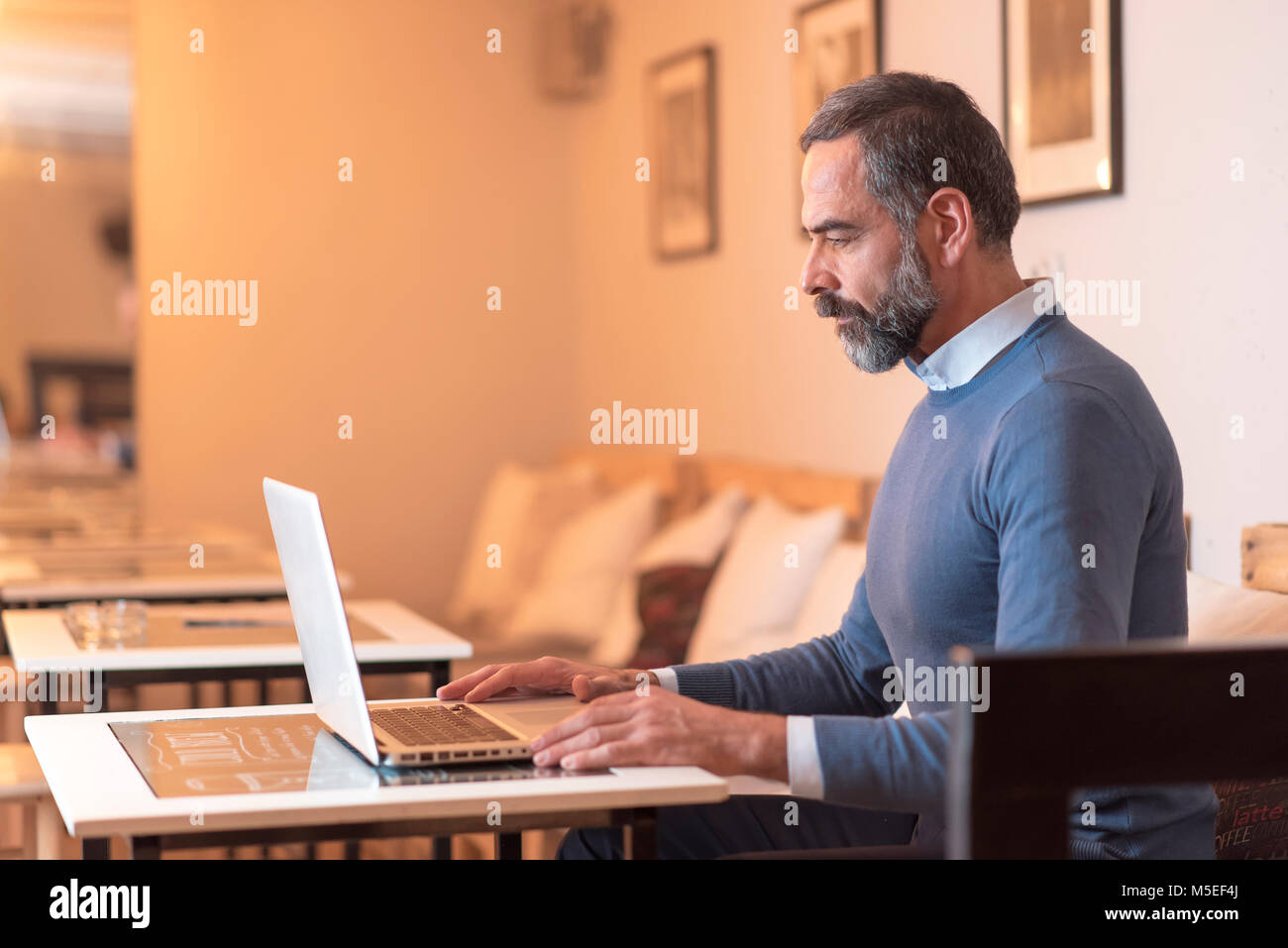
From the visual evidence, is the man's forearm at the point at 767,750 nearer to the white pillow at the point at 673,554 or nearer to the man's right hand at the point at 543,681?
the man's right hand at the point at 543,681

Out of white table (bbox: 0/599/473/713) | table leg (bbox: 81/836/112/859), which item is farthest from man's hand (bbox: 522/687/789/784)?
white table (bbox: 0/599/473/713)

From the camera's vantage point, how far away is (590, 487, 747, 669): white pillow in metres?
3.52

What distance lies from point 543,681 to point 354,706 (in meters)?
0.37

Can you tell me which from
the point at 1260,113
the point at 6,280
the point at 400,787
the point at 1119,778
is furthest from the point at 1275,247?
the point at 6,280

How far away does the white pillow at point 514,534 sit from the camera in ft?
14.4

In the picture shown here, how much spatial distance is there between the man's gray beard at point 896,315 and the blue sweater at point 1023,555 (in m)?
0.07

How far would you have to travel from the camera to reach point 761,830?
177 centimetres

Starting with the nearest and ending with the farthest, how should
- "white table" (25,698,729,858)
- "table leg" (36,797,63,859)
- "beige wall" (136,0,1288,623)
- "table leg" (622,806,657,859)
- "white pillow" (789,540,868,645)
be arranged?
"white table" (25,698,729,858), "table leg" (622,806,657,859), "table leg" (36,797,63,859), "white pillow" (789,540,868,645), "beige wall" (136,0,1288,623)

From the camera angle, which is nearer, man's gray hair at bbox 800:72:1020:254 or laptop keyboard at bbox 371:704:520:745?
laptop keyboard at bbox 371:704:520:745

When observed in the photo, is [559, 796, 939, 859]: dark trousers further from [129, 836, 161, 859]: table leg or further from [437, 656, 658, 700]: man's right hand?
[129, 836, 161, 859]: table leg

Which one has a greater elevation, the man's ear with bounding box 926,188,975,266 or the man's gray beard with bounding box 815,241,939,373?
the man's ear with bounding box 926,188,975,266

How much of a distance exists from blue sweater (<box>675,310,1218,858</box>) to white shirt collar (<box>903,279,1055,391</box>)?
2 centimetres

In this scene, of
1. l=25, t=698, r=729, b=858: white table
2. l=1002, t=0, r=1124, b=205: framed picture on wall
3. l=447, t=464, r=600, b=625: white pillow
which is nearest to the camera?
l=25, t=698, r=729, b=858: white table
